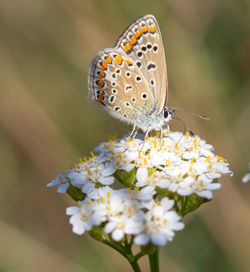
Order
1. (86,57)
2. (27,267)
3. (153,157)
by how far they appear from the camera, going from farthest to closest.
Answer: (86,57) < (27,267) < (153,157)

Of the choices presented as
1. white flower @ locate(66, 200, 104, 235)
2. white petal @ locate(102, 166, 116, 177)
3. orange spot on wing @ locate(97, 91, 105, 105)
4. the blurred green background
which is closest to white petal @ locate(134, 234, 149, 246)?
white flower @ locate(66, 200, 104, 235)

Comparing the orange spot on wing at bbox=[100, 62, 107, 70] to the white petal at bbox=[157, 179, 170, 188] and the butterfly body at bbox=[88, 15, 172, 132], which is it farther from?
the white petal at bbox=[157, 179, 170, 188]

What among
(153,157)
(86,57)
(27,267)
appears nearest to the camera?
(153,157)

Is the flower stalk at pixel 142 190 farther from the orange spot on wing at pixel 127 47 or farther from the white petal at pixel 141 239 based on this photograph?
the orange spot on wing at pixel 127 47

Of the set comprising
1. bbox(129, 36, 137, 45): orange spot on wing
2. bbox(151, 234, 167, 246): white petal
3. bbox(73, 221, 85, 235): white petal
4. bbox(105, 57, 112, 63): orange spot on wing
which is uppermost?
bbox(129, 36, 137, 45): orange spot on wing

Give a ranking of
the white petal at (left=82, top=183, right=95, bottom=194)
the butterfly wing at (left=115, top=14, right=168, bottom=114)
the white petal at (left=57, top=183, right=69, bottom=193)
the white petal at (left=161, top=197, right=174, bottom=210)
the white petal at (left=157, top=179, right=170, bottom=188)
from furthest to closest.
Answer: the butterfly wing at (left=115, top=14, right=168, bottom=114) < the white petal at (left=57, top=183, right=69, bottom=193) < the white petal at (left=82, top=183, right=95, bottom=194) < the white petal at (left=157, top=179, right=170, bottom=188) < the white petal at (left=161, top=197, right=174, bottom=210)

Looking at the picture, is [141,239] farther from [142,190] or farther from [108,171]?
[108,171]

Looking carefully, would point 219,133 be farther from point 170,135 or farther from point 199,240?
point 170,135

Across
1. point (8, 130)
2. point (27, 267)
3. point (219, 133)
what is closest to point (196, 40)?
point (219, 133)

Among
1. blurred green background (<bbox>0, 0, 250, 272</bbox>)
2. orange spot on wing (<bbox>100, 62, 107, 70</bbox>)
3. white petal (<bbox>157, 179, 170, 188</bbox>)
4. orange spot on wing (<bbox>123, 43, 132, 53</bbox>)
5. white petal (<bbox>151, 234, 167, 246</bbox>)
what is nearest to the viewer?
white petal (<bbox>151, 234, 167, 246</bbox>)
